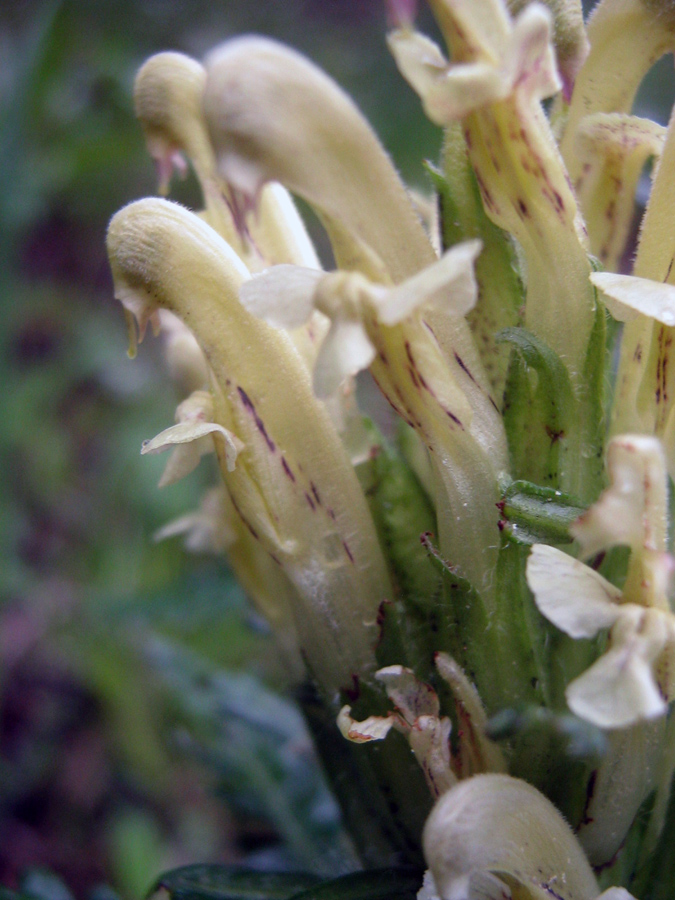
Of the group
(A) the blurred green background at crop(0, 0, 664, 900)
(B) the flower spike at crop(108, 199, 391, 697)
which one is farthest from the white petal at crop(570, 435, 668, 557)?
(A) the blurred green background at crop(0, 0, 664, 900)

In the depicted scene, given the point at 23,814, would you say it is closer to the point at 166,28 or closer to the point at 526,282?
the point at 526,282

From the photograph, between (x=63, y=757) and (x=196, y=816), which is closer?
(x=196, y=816)

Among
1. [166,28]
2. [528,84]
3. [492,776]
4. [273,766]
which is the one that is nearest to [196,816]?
[273,766]

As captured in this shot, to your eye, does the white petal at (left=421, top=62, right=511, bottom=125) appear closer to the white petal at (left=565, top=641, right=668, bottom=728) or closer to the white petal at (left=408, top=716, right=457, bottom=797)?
the white petal at (left=565, top=641, right=668, bottom=728)

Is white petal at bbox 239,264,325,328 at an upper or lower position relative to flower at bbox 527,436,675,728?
upper

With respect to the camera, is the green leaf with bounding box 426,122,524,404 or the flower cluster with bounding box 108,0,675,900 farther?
the green leaf with bounding box 426,122,524,404

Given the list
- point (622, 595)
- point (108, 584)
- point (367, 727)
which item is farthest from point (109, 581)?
point (622, 595)

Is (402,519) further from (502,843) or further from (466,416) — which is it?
(502,843)
